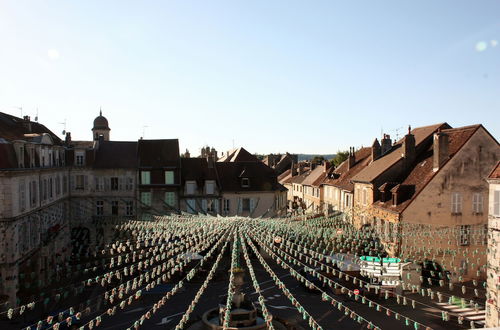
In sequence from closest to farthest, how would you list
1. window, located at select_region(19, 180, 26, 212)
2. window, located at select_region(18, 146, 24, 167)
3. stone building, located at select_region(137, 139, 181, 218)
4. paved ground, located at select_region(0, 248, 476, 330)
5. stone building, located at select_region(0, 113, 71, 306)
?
paved ground, located at select_region(0, 248, 476, 330) < stone building, located at select_region(0, 113, 71, 306) < window, located at select_region(19, 180, 26, 212) < window, located at select_region(18, 146, 24, 167) < stone building, located at select_region(137, 139, 181, 218)

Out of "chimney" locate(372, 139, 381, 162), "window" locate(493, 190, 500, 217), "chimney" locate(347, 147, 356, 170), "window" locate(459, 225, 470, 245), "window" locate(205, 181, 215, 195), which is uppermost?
"chimney" locate(372, 139, 381, 162)

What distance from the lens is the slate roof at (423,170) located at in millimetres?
23109

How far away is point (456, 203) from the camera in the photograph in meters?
23.4

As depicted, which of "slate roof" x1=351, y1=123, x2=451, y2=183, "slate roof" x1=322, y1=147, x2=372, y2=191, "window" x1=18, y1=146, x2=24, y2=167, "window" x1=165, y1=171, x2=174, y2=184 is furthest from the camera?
"slate roof" x1=322, y1=147, x2=372, y2=191

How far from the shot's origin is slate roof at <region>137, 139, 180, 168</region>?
3234cm

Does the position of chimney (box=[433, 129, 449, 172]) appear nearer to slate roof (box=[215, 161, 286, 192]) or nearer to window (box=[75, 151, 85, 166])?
slate roof (box=[215, 161, 286, 192])

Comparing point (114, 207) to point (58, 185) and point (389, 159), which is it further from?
point (389, 159)

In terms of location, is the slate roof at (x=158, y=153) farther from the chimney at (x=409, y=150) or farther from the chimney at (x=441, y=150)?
the chimney at (x=441, y=150)

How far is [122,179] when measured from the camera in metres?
31.9

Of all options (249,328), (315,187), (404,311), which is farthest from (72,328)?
(315,187)

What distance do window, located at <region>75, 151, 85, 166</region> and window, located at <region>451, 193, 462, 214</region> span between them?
25682 mm

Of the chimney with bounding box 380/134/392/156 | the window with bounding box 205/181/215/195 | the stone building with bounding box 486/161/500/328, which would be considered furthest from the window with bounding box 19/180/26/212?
the chimney with bounding box 380/134/392/156

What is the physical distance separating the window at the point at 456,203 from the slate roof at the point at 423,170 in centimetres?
183

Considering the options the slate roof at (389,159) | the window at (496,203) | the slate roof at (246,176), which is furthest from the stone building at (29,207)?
the slate roof at (389,159)
